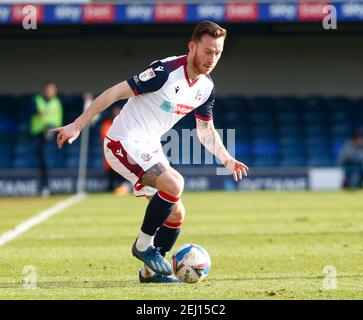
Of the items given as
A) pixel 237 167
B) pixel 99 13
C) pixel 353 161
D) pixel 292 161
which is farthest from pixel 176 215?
pixel 292 161

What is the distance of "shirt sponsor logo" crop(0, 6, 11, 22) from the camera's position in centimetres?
2198

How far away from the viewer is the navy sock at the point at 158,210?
7.54m

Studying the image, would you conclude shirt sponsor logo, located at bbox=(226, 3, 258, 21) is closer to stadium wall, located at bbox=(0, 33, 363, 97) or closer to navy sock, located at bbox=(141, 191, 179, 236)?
stadium wall, located at bbox=(0, 33, 363, 97)

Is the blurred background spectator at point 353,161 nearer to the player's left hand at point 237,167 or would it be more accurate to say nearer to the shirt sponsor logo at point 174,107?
the player's left hand at point 237,167

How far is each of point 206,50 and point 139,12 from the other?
15.0 m

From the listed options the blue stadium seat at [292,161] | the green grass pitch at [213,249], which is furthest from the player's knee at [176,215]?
the blue stadium seat at [292,161]

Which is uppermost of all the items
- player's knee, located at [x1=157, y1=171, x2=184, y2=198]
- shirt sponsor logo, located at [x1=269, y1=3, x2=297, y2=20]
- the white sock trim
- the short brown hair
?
shirt sponsor logo, located at [x1=269, y1=3, x2=297, y2=20]

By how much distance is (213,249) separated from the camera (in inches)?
404

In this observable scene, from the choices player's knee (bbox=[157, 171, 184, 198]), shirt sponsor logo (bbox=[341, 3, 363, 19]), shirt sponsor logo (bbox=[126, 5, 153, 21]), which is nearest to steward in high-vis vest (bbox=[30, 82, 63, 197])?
shirt sponsor logo (bbox=[126, 5, 153, 21])

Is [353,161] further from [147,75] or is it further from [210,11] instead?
[147,75]

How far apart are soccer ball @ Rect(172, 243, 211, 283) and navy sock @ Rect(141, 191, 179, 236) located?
33 centimetres

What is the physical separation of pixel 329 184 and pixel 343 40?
4681mm

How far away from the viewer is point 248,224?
44.1ft

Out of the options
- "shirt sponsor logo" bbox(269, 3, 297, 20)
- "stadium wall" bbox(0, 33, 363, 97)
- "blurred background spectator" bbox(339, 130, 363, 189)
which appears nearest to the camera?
"shirt sponsor logo" bbox(269, 3, 297, 20)
